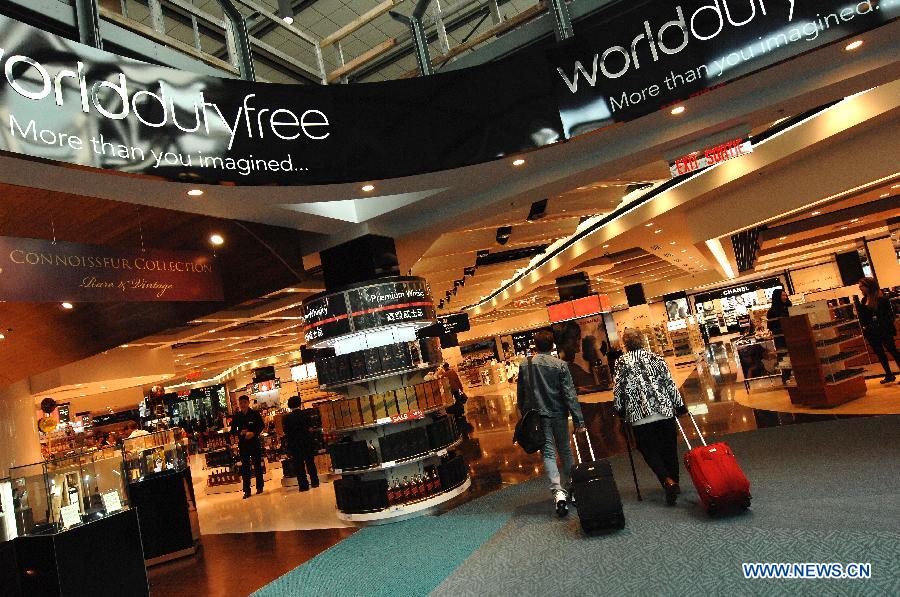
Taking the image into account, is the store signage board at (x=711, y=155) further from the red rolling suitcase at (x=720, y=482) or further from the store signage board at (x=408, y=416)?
the store signage board at (x=408, y=416)

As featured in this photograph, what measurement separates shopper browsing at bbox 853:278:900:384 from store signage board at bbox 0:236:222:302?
29.2 ft

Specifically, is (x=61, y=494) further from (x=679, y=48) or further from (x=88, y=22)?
(x=679, y=48)

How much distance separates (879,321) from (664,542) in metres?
6.91

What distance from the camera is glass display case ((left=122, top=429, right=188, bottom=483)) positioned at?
21.4ft

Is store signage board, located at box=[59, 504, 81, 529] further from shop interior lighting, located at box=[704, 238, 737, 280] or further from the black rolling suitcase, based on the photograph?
shop interior lighting, located at box=[704, 238, 737, 280]

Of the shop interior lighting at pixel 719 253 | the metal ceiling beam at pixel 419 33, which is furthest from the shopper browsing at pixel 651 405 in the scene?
the shop interior lighting at pixel 719 253

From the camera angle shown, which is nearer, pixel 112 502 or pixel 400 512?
pixel 112 502

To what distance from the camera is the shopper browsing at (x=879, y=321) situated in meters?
8.64

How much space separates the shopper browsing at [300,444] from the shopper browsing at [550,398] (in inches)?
199

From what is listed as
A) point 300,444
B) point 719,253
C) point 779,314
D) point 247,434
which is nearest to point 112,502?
point 300,444

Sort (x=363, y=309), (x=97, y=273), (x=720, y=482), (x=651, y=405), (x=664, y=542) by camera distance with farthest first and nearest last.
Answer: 1. (x=363, y=309)
2. (x=651, y=405)
3. (x=97, y=273)
4. (x=720, y=482)
5. (x=664, y=542)

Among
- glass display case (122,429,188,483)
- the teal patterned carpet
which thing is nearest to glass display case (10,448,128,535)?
the teal patterned carpet

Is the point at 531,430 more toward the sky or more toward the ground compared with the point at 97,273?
more toward the ground

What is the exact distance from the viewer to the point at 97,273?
4.48m
